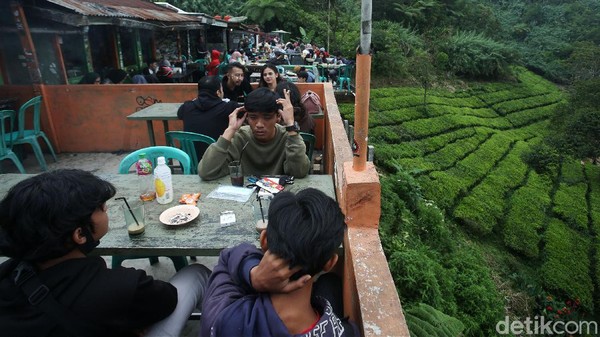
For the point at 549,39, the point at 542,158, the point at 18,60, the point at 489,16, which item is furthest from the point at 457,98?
the point at 18,60

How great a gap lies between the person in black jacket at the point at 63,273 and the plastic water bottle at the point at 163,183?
761 mm

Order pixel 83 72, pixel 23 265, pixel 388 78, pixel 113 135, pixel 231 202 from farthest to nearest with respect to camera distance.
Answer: pixel 388 78, pixel 83 72, pixel 113 135, pixel 231 202, pixel 23 265

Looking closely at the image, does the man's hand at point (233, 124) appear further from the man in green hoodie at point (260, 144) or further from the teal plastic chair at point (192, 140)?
the teal plastic chair at point (192, 140)

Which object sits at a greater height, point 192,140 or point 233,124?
point 233,124

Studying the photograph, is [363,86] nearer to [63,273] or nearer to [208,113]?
[63,273]

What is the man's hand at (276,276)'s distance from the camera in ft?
4.29

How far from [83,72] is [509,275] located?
11.7 metres

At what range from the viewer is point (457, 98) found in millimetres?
22281

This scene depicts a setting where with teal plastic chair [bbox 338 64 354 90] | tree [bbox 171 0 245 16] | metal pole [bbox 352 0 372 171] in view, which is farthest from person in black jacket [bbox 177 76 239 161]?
tree [bbox 171 0 245 16]

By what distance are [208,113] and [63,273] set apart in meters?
2.93

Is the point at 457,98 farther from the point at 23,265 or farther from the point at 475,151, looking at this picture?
the point at 23,265

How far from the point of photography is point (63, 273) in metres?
1.50

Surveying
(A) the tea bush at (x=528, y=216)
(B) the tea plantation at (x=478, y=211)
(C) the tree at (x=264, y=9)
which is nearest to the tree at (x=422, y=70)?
(B) the tea plantation at (x=478, y=211)

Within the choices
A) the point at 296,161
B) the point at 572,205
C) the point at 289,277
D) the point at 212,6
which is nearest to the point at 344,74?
the point at 572,205
